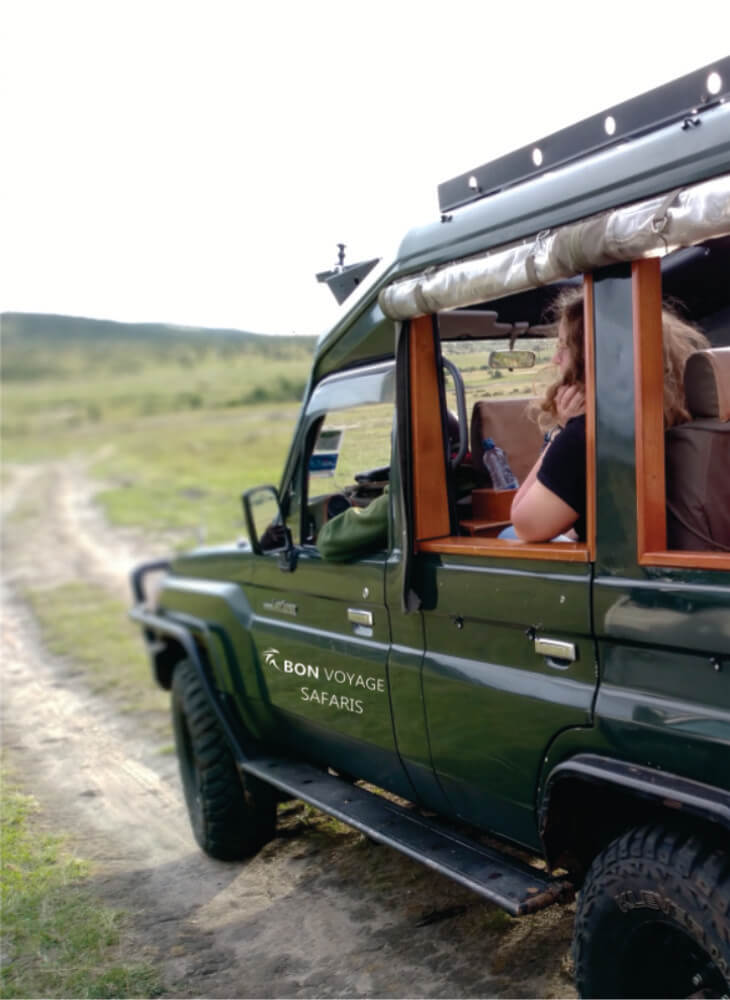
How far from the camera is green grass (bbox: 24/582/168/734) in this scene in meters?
7.83

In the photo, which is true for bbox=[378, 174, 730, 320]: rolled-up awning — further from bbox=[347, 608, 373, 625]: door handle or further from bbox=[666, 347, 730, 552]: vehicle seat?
bbox=[347, 608, 373, 625]: door handle

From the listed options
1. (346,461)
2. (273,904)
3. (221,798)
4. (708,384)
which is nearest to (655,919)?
(708,384)

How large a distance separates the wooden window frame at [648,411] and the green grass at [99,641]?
4.94m

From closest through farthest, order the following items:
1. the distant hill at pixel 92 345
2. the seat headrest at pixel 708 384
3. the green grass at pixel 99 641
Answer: the seat headrest at pixel 708 384 → the green grass at pixel 99 641 → the distant hill at pixel 92 345

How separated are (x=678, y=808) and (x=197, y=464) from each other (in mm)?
32591

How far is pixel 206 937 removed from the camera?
3.84 meters

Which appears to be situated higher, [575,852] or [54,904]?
[575,852]

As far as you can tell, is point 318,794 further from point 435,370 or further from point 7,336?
point 7,336

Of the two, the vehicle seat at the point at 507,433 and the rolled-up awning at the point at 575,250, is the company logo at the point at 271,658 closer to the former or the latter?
the vehicle seat at the point at 507,433

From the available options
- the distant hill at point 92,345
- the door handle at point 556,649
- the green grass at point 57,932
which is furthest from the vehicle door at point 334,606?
the distant hill at point 92,345

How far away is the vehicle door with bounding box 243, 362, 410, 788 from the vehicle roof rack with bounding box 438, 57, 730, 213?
0.62 meters

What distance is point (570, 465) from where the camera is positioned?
107 inches

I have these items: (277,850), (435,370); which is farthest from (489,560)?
(277,850)

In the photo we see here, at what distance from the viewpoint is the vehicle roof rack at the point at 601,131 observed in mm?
2342
